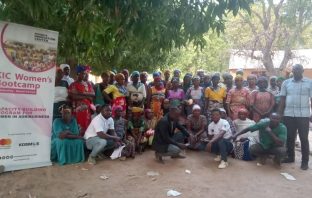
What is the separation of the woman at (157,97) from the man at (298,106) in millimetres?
2637

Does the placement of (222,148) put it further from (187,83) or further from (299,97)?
(187,83)

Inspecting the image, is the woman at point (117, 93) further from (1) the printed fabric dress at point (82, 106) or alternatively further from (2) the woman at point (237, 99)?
(2) the woman at point (237, 99)

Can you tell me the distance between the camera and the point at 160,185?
6.63 m

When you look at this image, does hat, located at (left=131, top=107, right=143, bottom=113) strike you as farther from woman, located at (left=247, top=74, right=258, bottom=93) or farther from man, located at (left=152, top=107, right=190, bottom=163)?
woman, located at (left=247, top=74, right=258, bottom=93)

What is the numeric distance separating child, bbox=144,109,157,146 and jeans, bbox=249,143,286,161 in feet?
6.87

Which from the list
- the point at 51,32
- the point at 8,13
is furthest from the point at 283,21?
the point at 8,13

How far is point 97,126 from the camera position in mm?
7531

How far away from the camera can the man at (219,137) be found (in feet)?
25.3

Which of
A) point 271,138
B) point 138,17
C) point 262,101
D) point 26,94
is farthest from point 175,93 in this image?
point 138,17

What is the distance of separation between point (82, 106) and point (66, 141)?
872 mm

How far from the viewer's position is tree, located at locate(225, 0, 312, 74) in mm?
18391

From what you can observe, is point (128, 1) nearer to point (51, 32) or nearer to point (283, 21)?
point (51, 32)

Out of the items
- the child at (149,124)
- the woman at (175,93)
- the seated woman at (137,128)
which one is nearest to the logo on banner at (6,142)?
the seated woman at (137,128)

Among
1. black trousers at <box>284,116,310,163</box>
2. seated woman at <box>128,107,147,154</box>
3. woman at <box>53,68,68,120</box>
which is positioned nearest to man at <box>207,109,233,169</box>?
black trousers at <box>284,116,310,163</box>
